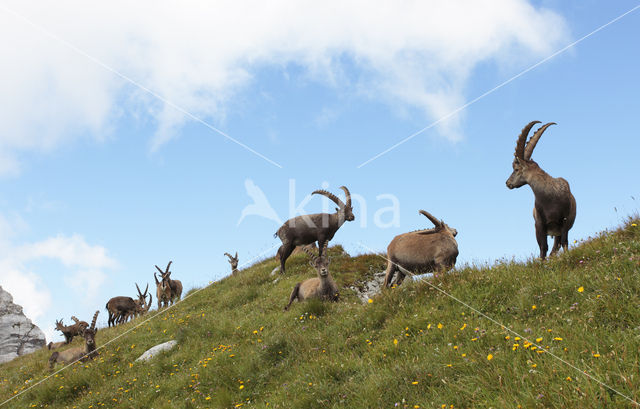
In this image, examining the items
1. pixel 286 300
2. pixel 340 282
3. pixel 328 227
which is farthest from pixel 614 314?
pixel 328 227

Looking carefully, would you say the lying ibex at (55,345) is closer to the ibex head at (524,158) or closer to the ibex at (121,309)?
the ibex at (121,309)

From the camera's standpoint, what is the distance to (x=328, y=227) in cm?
1772

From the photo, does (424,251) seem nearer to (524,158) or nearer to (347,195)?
(524,158)

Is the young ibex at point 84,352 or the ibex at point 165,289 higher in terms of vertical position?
the ibex at point 165,289

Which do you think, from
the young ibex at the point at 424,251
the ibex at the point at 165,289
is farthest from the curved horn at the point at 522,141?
the ibex at the point at 165,289

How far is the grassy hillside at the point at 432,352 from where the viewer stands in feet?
14.9

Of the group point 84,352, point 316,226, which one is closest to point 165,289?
point 84,352

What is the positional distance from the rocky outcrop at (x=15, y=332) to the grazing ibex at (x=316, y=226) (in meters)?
29.5

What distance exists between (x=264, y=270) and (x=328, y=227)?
4717mm

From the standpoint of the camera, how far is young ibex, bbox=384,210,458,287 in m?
10.3

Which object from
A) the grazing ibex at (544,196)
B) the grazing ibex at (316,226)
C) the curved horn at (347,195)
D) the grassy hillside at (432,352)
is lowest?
the grassy hillside at (432,352)

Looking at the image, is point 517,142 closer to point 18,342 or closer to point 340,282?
point 340,282

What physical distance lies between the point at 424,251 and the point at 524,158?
3.16m

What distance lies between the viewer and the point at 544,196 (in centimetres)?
913
